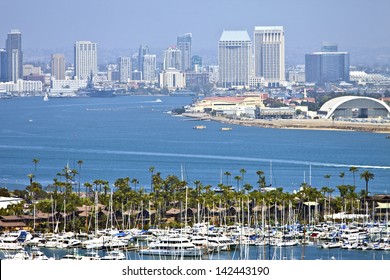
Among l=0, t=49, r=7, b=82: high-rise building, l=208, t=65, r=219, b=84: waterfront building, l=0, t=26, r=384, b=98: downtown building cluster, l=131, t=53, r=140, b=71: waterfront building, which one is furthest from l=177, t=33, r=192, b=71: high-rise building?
l=0, t=49, r=7, b=82: high-rise building

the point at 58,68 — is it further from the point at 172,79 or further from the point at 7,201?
the point at 7,201

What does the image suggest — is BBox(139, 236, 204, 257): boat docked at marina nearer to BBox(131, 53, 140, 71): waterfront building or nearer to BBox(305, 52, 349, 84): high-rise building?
BBox(305, 52, 349, 84): high-rise building

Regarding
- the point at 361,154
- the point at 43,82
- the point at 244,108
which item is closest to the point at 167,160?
the point at 361,154

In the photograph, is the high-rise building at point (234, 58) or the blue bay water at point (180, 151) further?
the high-rise building at point (234, 58)

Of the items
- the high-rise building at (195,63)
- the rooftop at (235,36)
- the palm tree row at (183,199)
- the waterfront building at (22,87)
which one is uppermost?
the rooftop at (235,36)

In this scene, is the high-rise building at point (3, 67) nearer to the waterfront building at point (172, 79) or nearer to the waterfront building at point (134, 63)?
the waterfront building at point (134, 63)

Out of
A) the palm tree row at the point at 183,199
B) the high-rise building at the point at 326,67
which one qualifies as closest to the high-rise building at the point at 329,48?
the high-rise building at the point at 326,67

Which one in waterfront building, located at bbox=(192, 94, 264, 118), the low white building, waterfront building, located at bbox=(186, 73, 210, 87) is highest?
waterfront building, located at bbox=(186, 73, 210, 87)
